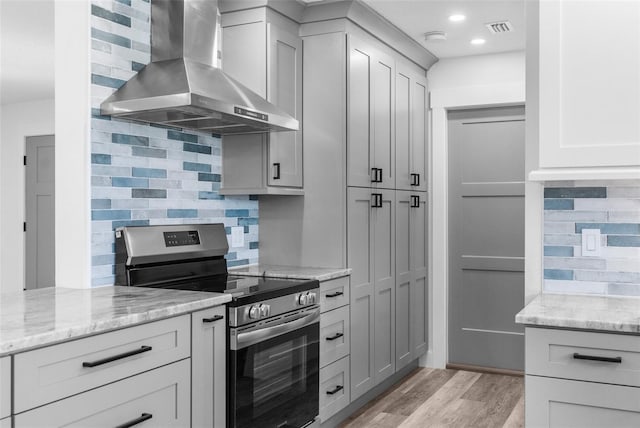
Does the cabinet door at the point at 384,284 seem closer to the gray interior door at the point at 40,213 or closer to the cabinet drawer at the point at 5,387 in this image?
the cabinet drawer at the point at 5,387

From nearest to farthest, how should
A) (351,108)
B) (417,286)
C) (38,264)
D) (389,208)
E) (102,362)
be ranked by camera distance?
(102,362) < (351,108) < (389,208) < (417,286) < (38,264)

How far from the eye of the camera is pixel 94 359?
181cm

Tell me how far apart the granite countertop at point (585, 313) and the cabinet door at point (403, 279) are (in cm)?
184

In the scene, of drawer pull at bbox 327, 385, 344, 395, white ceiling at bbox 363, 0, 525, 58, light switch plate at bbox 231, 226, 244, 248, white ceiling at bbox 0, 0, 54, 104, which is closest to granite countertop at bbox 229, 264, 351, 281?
light switch plate at bbox 231, 226, 244, 248

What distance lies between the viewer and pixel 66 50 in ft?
8.55

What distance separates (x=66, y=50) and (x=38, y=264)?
5067 millimetres

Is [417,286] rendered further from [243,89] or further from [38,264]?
[38,264]

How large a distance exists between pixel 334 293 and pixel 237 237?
2.16 feet

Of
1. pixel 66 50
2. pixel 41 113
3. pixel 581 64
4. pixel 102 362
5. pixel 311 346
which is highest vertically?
pixel 41 113

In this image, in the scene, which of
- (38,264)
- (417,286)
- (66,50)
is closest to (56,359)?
(66,50)

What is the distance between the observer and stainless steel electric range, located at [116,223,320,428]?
2.50 m

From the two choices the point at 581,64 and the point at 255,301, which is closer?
the point at 581,64

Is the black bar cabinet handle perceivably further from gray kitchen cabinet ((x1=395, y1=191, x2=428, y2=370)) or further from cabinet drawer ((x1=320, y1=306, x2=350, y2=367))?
gray kitchen cabinet ((x1=395, y1=191, x2=428, y2=370))

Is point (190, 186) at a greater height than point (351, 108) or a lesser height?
lesser
